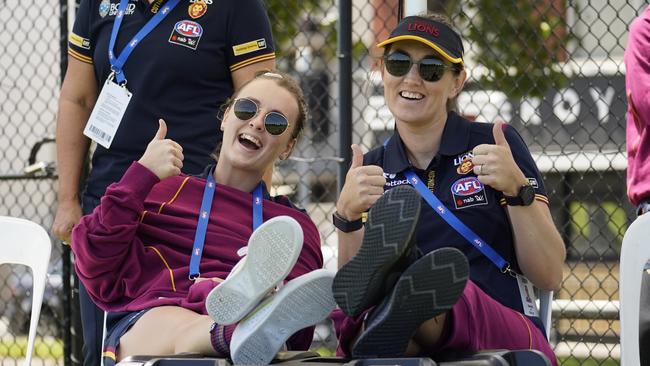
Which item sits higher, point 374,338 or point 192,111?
point 192,111

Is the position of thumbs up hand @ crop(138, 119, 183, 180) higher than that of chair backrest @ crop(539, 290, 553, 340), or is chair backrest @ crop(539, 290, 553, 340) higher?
thumbs up hand @ crop(138, 119, 183, 180)

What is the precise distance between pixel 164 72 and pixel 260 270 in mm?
1370

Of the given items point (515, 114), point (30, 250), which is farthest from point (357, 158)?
point (515, 114)

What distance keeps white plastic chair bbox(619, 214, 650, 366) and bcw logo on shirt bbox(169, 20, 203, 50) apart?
1.59 meters

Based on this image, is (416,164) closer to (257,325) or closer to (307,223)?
(307,223)

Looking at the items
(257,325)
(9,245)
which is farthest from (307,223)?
(9,245)

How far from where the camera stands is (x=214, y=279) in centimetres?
315

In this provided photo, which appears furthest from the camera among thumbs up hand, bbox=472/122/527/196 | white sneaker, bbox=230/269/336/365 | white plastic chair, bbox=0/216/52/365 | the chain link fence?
the chain link fence

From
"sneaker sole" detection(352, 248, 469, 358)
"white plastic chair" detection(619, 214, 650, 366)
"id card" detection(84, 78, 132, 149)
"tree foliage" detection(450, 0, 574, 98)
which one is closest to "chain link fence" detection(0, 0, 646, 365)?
"tree foliage" detection(450, 0, 574, 98)

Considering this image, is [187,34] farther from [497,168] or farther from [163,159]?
[497,168]

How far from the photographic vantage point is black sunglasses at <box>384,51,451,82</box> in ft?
10.8

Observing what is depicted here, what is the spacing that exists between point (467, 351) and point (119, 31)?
1.83 metres

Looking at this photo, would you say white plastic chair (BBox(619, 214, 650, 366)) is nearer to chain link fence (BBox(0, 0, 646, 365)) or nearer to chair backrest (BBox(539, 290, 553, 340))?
chair backrest (BBox(539, 290, 553, 340))

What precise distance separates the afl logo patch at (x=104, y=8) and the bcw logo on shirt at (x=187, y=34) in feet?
0.97
